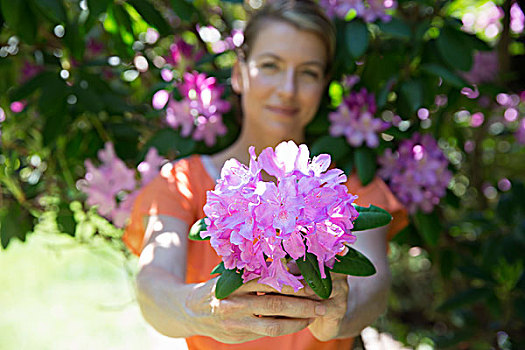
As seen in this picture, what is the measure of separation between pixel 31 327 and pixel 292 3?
3.17m

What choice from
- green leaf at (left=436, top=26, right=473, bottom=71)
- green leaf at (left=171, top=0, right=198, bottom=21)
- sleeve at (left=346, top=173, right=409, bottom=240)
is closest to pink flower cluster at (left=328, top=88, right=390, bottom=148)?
sleeve at (left=346, top=173, right=409, bottom=240)

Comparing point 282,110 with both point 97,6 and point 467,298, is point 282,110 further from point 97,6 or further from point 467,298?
point 467,298

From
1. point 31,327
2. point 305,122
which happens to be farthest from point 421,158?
point 31,327

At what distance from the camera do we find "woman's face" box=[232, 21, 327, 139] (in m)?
1.39

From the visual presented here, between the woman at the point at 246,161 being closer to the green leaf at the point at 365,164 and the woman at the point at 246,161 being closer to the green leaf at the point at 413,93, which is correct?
the green leaf at the point at 365,164

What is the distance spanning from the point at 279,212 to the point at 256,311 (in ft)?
0.74

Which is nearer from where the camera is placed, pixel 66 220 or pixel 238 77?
pixel 238 77

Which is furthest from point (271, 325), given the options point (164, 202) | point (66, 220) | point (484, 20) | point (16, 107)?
point (484, 20)

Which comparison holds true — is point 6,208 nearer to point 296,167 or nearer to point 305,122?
point 305,122

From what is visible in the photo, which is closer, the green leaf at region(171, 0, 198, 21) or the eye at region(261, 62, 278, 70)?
the eye at region(261, 62, 278, 70)

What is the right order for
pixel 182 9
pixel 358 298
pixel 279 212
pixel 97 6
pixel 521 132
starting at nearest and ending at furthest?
1. pixel 279 212
2. pixel 358 298
3. pixel 97 6
4. pixel 182 9
5. pixel 521 132

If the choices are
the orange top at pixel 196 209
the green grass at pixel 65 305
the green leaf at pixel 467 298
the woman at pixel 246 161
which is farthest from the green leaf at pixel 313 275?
the green grass at pixel 65 305

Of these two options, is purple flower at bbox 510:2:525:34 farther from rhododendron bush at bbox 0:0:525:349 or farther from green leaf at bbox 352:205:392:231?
green leaf at bbox 352:205:392:231

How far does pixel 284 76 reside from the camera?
139cm
